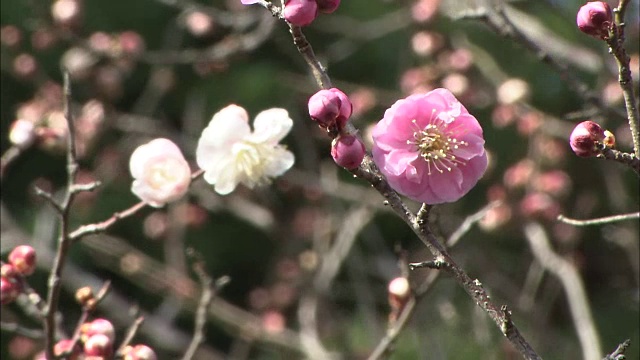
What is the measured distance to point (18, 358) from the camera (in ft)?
11.2

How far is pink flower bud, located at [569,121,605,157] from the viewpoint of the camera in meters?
1.02

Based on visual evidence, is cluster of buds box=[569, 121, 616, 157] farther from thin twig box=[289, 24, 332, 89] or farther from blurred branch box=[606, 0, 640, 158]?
thin twig box=[289, 24, 332, 89]

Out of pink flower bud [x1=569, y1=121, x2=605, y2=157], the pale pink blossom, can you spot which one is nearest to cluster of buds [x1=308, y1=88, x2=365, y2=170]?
pink flower bud [x1=569, y1=121, x2=605, y2=157]

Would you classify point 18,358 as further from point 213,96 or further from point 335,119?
point 335,119

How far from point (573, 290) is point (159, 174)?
1.54m

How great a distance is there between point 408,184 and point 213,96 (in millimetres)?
3657

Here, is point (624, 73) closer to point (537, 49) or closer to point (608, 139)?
point (608, 139)

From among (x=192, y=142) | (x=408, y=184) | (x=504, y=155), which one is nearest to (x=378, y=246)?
(x=192, y=142)

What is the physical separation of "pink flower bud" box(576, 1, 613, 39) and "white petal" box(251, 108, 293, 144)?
0.49m

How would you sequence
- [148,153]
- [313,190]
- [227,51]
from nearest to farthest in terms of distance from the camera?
[148,153], [227,51], [313,190]

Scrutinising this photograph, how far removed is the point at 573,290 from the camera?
2.47 m

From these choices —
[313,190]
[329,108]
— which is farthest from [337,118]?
[313,190]

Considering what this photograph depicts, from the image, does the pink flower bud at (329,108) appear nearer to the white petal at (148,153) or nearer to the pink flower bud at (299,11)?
the pink flower bud at (299,11)

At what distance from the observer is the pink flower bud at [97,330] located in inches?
52.1
